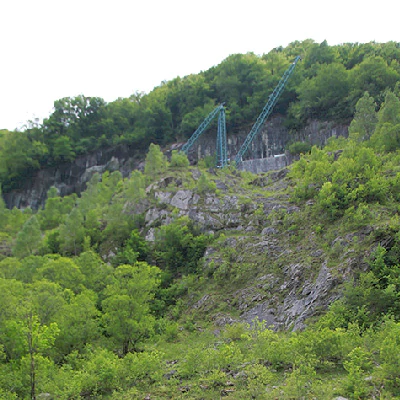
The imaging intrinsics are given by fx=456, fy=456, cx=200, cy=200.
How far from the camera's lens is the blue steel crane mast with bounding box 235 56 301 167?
A: 4941 cm

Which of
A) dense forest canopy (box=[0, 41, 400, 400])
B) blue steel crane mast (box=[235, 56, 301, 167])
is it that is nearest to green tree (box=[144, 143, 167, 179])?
dense forest canopy (box=[0, 41, 400, 400])

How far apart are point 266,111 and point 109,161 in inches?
817

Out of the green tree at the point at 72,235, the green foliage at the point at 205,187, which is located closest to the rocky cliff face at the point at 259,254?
the green foliage at the point at 205,187

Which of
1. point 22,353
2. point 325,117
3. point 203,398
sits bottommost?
point 203,398

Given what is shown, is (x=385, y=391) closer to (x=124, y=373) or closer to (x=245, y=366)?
(x=245, y=366)

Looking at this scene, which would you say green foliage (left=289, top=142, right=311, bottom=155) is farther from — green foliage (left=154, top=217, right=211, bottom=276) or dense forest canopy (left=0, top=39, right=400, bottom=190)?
green foliage (left=154, top=217, right=211, bottom=276)

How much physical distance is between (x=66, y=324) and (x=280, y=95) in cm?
3975

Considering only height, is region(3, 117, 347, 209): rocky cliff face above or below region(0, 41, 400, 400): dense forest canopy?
above

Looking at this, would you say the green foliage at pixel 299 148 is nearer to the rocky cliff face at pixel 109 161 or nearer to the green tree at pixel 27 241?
the rocky cliff face at pixel 109 161

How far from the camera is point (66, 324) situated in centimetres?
1961

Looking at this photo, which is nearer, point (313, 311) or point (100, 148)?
point (313, 311)

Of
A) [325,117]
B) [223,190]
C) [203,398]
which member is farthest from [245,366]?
[325,117]

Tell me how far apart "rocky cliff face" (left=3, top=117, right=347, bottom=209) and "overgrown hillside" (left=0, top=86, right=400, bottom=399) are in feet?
46.1

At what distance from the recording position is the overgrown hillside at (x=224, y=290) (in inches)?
587
